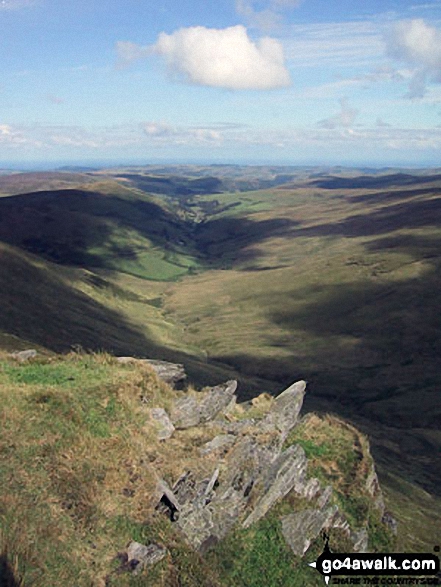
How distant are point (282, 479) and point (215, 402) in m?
6.92

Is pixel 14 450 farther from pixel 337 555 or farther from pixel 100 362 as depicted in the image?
pixel 337 555

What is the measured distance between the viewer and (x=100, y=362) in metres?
35.1

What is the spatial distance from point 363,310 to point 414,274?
32579 mm

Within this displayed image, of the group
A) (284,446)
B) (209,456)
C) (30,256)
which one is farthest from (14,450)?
(30,256)

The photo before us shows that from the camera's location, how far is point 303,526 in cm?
2822

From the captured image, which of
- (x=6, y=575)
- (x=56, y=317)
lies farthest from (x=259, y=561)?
(x=56, y=317)

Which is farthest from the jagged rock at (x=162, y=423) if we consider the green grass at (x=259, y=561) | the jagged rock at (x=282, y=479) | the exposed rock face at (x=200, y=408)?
the green grass at (x=259, y=561)

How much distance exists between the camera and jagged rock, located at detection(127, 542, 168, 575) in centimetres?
2109

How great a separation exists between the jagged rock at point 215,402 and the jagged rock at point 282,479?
5204 mm

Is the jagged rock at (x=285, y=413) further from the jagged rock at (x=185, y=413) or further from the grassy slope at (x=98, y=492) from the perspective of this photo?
the grassy slope at (x=98, y=492)

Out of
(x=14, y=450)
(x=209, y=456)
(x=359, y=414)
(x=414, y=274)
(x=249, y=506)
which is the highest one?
→ (x=14, y=450)

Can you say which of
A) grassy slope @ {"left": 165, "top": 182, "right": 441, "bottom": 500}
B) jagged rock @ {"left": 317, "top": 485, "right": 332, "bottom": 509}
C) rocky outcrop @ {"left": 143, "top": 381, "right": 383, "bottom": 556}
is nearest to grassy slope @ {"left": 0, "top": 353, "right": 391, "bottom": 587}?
rocky outcrop @ {"left": 143, "top": 381, "right": 383, "bottom": 556}

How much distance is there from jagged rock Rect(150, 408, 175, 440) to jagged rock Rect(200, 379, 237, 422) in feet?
10.7

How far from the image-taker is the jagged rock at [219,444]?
29.2 m
